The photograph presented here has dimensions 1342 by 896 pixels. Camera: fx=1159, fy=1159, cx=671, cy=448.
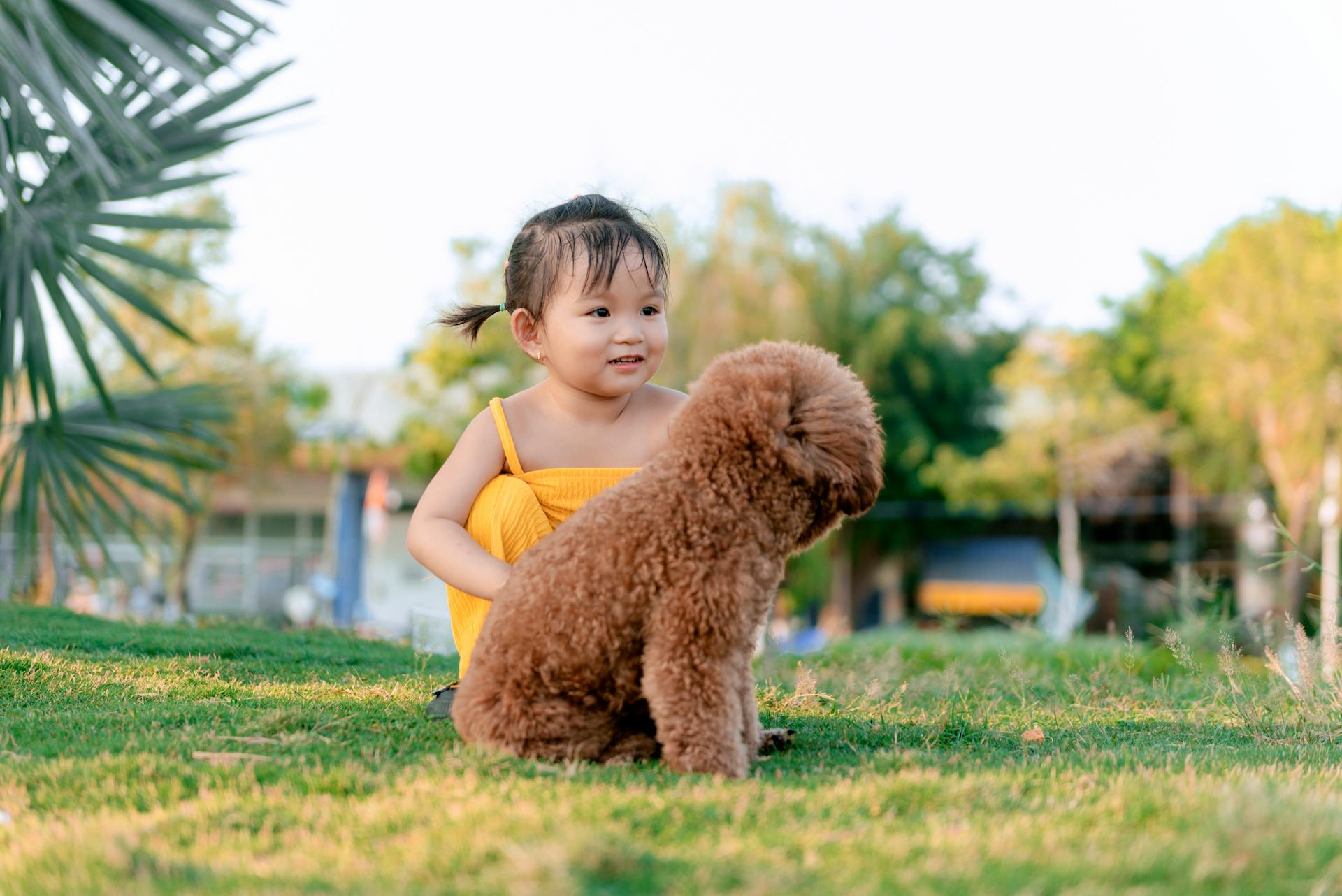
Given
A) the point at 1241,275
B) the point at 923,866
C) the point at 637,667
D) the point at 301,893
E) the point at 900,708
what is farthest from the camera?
the point at 1241,275

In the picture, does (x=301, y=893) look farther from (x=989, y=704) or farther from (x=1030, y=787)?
(x=989, y=704)

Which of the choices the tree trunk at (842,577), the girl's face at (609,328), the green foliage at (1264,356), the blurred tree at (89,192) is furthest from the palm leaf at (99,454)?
the tree trunk at (842,577)

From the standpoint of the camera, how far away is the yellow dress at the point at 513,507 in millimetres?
3414

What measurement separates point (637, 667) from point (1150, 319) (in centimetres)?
3312

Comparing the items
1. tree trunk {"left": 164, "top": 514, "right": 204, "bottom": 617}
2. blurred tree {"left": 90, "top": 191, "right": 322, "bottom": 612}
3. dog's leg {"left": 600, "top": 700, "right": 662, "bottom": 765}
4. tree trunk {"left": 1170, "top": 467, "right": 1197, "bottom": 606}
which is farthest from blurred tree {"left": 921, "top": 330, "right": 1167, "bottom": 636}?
dog's leg {"left": 600, "top": 700, "right": 662, "bottom": 765}

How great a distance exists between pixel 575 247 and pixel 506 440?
2.05 ft

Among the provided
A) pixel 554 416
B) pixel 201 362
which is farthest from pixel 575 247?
pixel 201 362

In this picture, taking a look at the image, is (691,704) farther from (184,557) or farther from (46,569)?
(184,557)

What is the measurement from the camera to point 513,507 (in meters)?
3.41

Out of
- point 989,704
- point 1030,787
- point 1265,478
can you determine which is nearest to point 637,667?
point 1030,787

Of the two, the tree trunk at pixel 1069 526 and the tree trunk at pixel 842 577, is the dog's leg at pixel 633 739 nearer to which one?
the tree trunk at pixel 1069 526

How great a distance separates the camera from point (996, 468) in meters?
28.3

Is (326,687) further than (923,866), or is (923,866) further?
(326,687)

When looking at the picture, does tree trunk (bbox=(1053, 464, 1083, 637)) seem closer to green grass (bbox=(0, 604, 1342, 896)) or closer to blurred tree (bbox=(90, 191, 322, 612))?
blurred tree (bbox=(90, 191, 322, 612))
